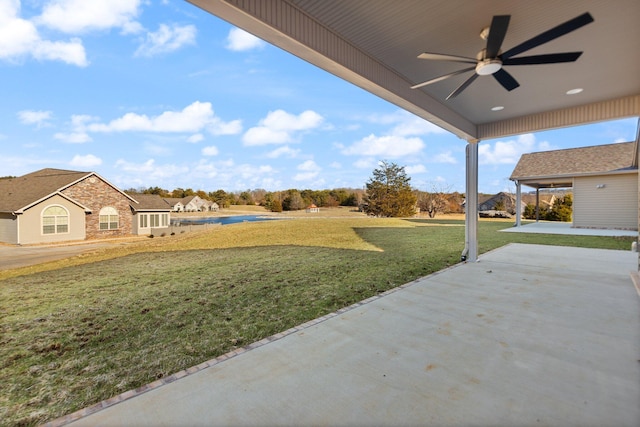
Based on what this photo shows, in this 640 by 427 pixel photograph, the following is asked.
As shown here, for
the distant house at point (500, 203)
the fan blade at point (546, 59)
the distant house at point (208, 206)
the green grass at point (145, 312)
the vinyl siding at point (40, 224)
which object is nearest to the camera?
the green grass at point (145, 312)

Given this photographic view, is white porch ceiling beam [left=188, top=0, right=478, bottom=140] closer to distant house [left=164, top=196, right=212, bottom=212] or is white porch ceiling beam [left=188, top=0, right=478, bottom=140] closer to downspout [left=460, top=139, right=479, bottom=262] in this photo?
downspout [left=460, top=139, right=479, bottom=262]

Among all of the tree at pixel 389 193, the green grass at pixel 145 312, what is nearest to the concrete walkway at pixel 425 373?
the green grass at pixel 145 312

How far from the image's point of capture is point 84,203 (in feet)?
49.4

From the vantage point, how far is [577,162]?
1397 cm

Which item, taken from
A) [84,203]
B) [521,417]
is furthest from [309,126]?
[521,417]

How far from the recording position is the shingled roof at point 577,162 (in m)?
12.7

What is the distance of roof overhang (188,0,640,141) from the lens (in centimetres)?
263

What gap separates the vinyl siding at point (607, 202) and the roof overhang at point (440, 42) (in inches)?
436

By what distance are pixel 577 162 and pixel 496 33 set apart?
52.2ft

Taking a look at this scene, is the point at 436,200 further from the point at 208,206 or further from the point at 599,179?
the point at 208,206

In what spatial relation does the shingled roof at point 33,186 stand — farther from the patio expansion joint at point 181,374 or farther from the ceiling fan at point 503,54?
the ceiling fan at point 503,54

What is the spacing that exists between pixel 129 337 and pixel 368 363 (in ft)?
7.65

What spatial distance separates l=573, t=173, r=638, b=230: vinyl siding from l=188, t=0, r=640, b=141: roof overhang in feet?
36.4

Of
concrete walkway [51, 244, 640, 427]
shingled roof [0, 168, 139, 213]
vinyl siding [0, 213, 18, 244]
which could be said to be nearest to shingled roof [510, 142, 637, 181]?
concrete walkway [51, 244, 640, 427]
